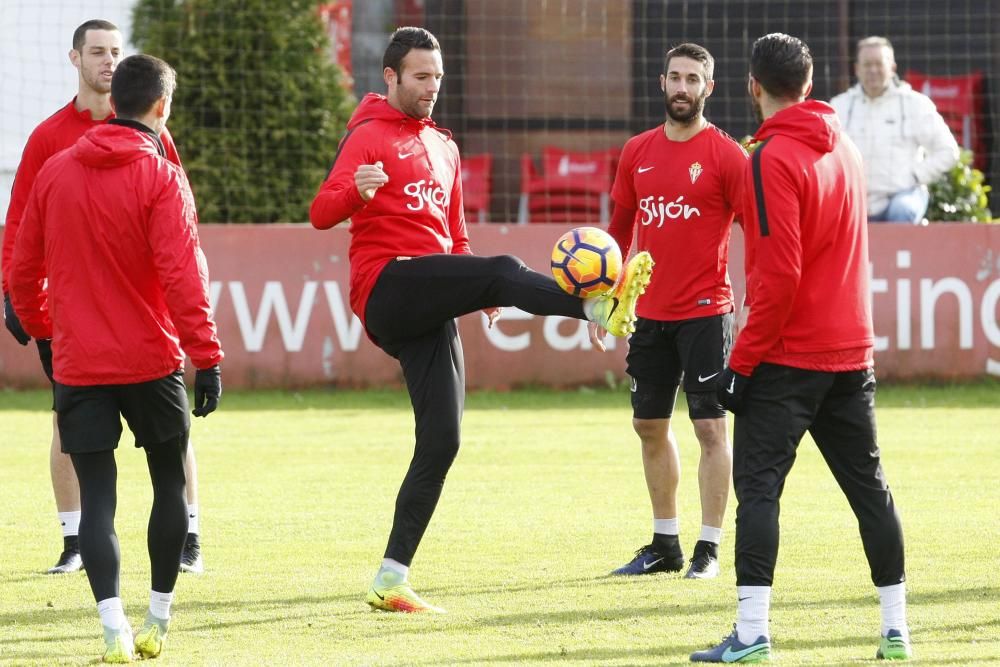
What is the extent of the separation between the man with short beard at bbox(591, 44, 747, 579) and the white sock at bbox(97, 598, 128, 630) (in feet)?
7.45

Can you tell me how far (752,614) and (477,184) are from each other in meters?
14.0

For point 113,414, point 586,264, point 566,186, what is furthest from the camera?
point 566,186

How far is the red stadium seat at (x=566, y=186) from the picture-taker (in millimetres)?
18281

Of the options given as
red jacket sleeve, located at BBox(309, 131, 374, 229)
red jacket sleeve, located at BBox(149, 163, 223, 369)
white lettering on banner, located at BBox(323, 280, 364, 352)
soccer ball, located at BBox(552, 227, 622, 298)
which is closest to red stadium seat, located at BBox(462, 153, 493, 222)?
white lettering on banner, located at BBox(323, 280, 364, 352)

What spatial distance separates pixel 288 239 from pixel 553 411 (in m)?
2.83

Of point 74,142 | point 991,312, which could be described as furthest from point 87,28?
point 991,312

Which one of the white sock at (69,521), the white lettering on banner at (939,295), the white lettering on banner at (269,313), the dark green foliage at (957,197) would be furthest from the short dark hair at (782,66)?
the dark green foliage at (957,197)

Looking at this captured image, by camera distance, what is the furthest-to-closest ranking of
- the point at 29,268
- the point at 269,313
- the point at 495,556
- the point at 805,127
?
the point at 269,313
the point at 495,556
the point at 29,268
the point at 805,127

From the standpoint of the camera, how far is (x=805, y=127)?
5.09 metres

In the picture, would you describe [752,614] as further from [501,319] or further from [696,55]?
[501,319]

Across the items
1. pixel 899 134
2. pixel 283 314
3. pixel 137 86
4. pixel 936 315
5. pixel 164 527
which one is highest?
pixel 137 86

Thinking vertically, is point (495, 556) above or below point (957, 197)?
below

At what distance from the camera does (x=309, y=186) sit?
1605cm

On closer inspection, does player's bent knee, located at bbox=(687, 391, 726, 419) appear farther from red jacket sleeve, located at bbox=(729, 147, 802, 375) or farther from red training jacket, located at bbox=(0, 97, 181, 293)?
red training jacket, located at bbox=(0, 97, 181, 293)
